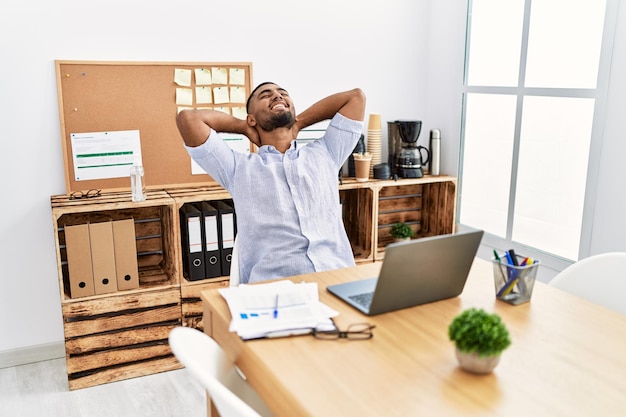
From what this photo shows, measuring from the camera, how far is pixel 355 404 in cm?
113

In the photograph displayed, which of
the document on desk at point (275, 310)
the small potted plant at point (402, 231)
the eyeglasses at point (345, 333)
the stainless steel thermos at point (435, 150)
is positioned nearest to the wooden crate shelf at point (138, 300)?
the small potted plant at point (402, 231)

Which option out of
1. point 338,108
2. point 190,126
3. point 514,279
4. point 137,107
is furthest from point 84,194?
point 514,279

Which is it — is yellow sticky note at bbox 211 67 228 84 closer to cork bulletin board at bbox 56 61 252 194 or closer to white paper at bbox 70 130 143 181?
cork bulletin board at bbox 56 61 252 194

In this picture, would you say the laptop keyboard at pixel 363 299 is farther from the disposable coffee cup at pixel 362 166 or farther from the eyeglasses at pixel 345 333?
the disposable coffee cup at pixel 362 166

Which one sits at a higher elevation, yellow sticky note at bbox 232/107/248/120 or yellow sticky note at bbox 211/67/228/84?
yellow sticky note at bbox 211/67/228/84

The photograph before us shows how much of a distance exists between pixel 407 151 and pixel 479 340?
237 centimetres

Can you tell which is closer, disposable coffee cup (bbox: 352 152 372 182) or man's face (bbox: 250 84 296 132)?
man's face (bbox: 250 84 296 132)

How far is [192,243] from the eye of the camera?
116 inches

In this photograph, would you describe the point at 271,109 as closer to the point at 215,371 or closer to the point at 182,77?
the point at 182,77

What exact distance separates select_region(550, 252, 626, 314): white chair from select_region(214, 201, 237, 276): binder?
1.61 meters

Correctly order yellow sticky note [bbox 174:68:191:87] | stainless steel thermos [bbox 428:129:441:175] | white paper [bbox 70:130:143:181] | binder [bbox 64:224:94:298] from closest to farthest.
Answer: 1. binder [bbox 64:224:94:298]
2. white paper [bbox 70:130:143:181]
3. yellow sticky note [bbox 174:68:191:87]
4. stainless steel thermos [bbox 428:129:441:175]

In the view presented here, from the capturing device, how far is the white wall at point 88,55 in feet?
9.23

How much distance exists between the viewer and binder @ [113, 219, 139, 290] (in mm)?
2777

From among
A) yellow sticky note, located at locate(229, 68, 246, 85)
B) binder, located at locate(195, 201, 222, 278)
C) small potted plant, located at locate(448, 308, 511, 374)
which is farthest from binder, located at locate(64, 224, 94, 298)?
small potted plant, located at locate(448, 308, 511, 374)
